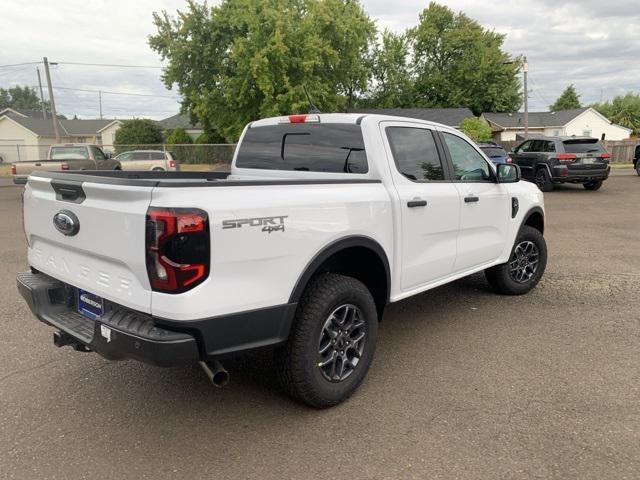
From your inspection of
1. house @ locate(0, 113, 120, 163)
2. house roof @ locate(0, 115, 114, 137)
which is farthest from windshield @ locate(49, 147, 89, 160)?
house roof @ locate(0, 115, 114, 137)

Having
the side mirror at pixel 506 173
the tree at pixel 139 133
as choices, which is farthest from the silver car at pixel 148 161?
the side mirror at pixel 506 173

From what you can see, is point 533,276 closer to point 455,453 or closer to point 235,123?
point 455,453

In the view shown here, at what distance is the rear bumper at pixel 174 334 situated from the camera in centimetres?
239

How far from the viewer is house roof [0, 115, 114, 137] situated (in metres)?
55.5

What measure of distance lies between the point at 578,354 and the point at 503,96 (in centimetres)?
6121

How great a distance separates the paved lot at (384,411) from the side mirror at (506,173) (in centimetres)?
129

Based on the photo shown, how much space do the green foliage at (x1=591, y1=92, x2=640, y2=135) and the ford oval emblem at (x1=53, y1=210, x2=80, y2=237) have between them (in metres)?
77.0

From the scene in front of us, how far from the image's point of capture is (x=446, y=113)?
1950 inches

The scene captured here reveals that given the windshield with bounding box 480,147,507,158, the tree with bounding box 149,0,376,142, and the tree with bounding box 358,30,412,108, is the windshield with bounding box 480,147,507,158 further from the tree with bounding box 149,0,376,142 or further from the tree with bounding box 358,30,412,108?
the tree with bounding box 358,30,412,108

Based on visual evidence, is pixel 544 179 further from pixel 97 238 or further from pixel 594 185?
pixel 97 238

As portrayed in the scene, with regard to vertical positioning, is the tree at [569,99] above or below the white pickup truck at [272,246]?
above

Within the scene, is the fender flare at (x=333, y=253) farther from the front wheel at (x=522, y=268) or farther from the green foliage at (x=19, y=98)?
the green foliage at (x=19, y=98)

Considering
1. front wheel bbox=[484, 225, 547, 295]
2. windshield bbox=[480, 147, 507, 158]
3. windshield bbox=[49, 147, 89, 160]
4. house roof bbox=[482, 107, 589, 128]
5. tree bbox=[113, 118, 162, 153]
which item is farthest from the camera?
house roof bbox=[482, 107, 589, 128]

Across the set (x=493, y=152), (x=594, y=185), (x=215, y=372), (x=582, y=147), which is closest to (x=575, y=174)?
(x=582, y=147)
